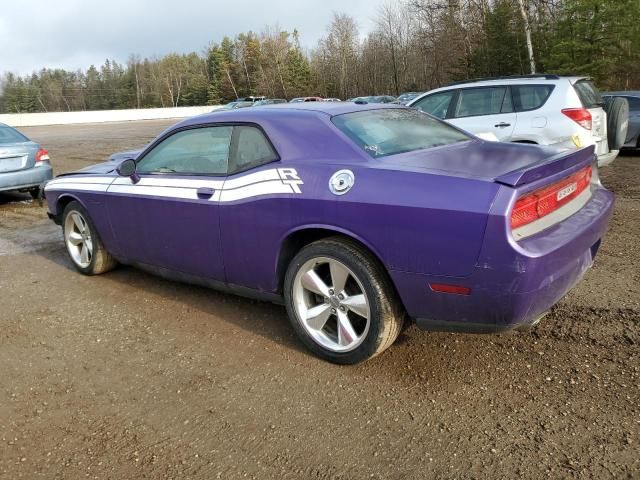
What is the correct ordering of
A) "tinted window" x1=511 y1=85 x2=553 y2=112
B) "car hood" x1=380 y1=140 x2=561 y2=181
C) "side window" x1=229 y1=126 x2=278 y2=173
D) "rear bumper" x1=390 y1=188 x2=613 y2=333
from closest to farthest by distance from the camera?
1. "rear bumper" x1=390 y1=188 x2=613 y2=333
2. "car hood" x1=380 y1=140 x2=561 y2=181
3. "side window" x1=229 y1=126 x2=278 y2=173
4. "tinted window" x1=511 y1=85 x2=553 y2=112

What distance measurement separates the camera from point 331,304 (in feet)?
10.7

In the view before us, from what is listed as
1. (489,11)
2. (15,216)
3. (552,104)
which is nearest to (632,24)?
(489,11)

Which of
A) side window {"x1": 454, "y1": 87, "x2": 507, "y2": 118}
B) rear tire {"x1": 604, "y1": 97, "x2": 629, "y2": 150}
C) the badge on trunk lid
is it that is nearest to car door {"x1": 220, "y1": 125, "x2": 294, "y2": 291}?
the badge on trunk lid

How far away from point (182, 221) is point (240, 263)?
0.61 meters

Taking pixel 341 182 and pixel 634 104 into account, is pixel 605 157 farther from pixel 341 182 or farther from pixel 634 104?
pixel 341 182

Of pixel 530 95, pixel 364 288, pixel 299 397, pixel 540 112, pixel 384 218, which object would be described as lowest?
pixel 299 397

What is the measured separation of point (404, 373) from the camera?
3.13 m

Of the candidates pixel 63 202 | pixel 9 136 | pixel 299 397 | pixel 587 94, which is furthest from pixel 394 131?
pixel 9 136

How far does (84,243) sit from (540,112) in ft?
19.4

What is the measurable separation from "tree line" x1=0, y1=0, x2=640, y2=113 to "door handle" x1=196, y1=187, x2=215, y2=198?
2695cm

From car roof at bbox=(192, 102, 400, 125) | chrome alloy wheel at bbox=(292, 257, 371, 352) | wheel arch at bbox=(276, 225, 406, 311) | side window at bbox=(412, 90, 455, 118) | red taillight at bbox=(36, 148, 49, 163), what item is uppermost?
side window at bbox=(412, 90, 455, 118)

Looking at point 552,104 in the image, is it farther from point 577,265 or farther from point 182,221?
point 182,221

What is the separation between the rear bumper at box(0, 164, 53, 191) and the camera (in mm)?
8891

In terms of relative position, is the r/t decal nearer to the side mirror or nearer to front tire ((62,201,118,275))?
the side mirror
